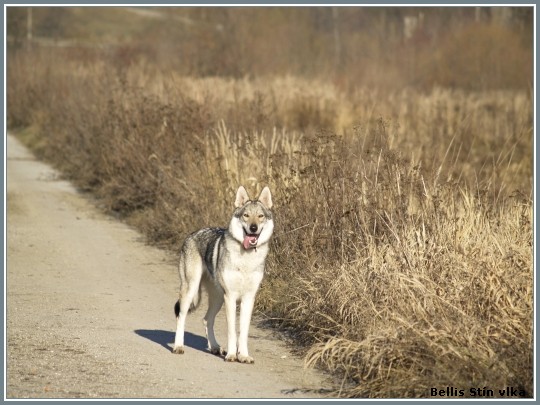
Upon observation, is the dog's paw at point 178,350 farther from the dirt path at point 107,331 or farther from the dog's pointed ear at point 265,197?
the dog's pointed ear at point 265,197

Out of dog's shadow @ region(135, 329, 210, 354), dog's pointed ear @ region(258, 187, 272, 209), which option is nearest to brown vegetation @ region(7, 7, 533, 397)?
dog's shadow @ region(135, 329, 210, 354)

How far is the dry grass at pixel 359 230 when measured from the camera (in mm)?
8555

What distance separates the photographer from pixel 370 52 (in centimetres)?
4803

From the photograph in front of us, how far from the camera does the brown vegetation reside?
8555 mm

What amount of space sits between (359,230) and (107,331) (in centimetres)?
281

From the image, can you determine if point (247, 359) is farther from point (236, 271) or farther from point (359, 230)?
point (359, 230)

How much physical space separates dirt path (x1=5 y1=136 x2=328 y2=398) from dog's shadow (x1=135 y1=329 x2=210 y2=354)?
12mm

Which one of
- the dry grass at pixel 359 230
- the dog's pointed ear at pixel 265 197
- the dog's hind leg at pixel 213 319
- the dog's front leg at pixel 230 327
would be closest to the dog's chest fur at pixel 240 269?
the dog's front leg at pixel 230 327

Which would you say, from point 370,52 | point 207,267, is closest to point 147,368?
point 207,267

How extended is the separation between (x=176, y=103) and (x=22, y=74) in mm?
23847

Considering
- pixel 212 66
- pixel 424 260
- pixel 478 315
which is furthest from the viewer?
pixel 212 66

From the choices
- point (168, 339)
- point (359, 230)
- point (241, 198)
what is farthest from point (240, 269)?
point (359, 230)

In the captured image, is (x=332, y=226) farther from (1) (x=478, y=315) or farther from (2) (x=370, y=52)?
(2) (x=370, y=52)

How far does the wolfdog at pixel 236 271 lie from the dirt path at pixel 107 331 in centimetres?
22
